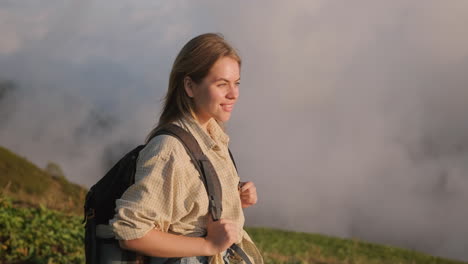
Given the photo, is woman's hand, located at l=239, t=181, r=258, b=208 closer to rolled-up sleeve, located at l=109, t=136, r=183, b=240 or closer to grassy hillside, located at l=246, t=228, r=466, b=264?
rolled-up sleeve, located at l=109, t=136, r=183, b=240

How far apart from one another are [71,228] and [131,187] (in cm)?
675

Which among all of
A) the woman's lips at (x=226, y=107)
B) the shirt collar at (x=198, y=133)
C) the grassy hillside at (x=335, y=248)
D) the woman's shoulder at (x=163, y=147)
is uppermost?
the woman's lips at (x=226, y=107)

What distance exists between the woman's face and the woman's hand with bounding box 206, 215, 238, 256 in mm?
590

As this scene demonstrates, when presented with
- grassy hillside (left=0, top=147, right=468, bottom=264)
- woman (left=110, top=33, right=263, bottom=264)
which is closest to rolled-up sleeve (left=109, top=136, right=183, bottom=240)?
woman (left=110, top=33, right=263, bottom=264)

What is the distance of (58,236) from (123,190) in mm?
5904

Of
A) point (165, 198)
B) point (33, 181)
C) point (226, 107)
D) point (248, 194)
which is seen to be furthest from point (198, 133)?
point (33, 181)

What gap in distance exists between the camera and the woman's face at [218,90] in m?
3.01

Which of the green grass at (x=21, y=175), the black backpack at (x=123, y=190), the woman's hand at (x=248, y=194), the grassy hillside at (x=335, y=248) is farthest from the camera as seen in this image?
the grassy hillside at (x=335, y=248)

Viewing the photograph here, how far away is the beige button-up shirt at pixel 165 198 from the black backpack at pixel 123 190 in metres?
0.04

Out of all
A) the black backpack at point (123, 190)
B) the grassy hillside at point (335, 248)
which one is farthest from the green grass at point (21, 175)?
the black backpack at point (123, 190)

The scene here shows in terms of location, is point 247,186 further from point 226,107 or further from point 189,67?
point 189,67

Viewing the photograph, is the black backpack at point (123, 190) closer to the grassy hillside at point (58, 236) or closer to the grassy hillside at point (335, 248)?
the grassy hillside at point (58, 236)

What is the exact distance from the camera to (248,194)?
11.2 feet

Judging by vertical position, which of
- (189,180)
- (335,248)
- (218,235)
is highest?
(189,180)
